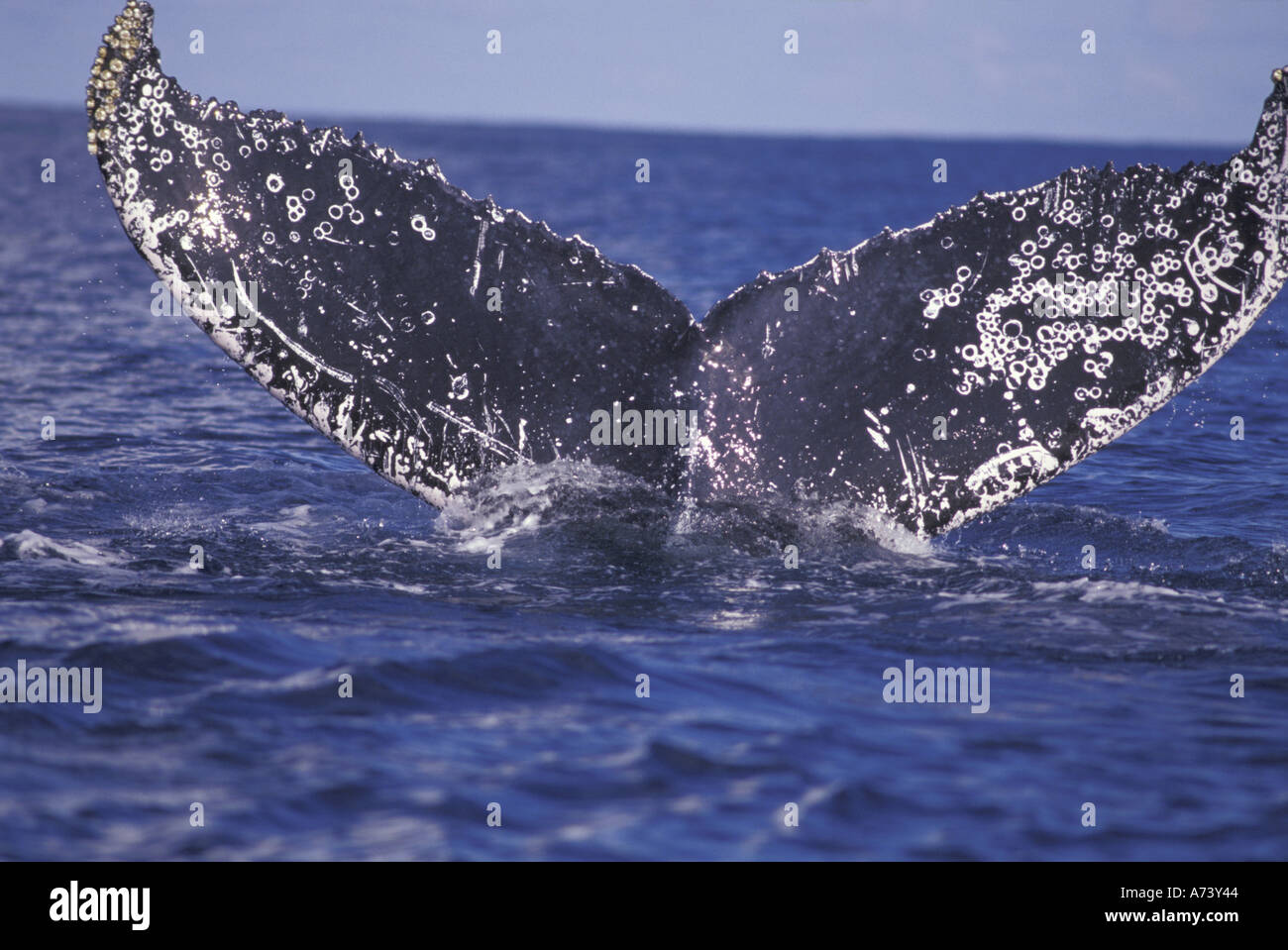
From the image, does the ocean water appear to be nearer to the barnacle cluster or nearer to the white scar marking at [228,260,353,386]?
the white scar marking at [228,260,353,386]

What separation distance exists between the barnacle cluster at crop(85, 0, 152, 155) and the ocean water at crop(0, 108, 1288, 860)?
2066mm

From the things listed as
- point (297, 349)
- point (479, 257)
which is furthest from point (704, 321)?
point (297, 349)

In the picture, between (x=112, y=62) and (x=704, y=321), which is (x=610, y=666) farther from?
(x=112, y=62)

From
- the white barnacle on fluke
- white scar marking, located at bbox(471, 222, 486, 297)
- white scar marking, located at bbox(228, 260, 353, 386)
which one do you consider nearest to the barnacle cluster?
the white barnacle on fluke

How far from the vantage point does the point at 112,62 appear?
5.94m

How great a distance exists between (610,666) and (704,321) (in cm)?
161

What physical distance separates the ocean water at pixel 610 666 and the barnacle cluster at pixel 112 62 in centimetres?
207

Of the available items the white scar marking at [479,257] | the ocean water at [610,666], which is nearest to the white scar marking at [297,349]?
the white scar marking at [479,257]

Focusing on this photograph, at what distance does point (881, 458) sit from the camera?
6.53 meters

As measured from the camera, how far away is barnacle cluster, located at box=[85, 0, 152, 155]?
5875 millimetres

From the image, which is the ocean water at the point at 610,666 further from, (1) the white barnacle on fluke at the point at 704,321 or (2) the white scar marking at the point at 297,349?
(2) the white scar marking at the point at 297,349

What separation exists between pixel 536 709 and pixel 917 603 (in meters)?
2.01
